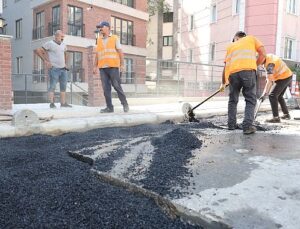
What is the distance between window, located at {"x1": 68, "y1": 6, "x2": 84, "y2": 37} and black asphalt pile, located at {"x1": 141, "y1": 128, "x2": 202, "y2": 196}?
17904 mm

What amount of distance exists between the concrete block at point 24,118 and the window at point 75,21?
16400 millimetres

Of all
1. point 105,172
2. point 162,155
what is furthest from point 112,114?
point 105,172

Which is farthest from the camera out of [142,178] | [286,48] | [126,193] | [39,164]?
[286,48]

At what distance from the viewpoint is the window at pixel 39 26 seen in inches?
879

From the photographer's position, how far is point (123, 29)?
2417 cm

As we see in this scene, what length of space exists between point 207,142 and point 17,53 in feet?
Answer: 72.9

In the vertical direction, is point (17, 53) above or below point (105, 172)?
above

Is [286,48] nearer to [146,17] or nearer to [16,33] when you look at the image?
[146,17]

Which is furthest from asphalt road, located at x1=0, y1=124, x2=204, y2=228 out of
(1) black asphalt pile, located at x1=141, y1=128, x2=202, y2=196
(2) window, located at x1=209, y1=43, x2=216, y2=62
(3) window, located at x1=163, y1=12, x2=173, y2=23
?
(3) window, located at x1=163, y1=12, x2=173, y2=23

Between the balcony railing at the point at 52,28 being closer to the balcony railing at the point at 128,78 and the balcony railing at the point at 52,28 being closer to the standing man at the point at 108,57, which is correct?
the balcony railing at the point at 128,78

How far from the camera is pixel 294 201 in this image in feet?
7.90

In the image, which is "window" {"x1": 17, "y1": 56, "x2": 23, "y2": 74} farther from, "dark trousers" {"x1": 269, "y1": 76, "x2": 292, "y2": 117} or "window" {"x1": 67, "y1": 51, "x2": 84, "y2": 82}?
"dark trousers" {"x1": 269, "y1": 76, "x2": 292, "y2": 117}

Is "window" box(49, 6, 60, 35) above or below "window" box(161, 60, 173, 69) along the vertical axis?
above

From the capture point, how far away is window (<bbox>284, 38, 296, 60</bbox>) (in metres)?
18.1
